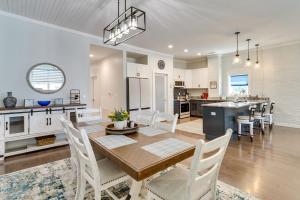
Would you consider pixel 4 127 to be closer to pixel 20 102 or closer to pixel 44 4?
pixel 20 102

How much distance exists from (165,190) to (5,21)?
174 inches

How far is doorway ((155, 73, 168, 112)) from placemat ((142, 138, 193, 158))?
4.96m

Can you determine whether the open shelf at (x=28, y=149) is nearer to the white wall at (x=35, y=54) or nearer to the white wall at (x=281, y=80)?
the white wall at (x=35, y=54)

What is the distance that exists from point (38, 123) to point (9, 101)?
2.24 ft

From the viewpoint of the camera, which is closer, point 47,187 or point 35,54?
point 47,187

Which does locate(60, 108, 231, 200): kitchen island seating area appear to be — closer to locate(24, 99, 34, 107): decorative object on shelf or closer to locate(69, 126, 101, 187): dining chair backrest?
locate(69, 126, 101, 187): dining chair backrest

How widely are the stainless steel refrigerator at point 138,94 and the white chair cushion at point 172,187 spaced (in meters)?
4.18

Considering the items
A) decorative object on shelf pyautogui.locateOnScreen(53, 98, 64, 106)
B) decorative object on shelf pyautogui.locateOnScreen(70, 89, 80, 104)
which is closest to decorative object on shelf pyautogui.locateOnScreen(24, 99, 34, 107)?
decorative object on shelf pyautogui.locateOnScreen(53, 98, 64, 106)

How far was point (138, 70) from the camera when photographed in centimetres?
598

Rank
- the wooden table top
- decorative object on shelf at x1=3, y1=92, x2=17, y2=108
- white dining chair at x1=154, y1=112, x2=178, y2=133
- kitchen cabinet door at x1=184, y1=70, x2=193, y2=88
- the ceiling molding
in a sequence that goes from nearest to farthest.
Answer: the wooden table top, white dining chair at x1=154, y1=112, x2=178, y2=133, decorative object on shelf at x1=3, y1=92, x2=17, y2=108, the ceiling molding, kitchen cabinet door at x1=184, y1=70, x2=193, y2=88

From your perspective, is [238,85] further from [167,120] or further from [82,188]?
[82,188]

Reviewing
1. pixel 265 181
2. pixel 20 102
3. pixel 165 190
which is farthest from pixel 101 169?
pixel 20 102

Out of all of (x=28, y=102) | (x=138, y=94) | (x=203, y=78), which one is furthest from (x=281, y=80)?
(x=28, y=102)

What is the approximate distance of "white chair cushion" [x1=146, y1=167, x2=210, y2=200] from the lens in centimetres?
128
